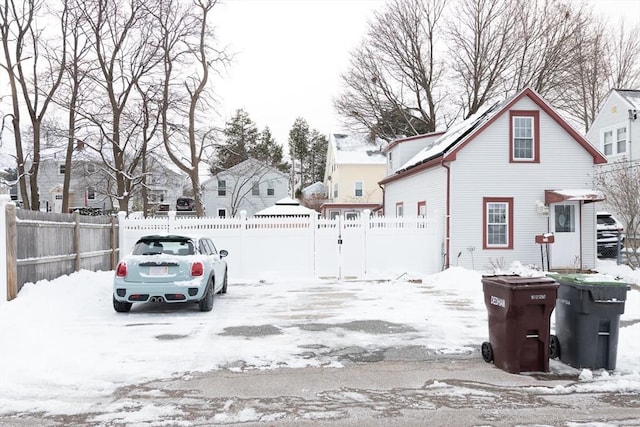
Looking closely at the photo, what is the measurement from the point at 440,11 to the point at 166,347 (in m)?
34.3

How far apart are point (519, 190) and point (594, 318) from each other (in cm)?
1250

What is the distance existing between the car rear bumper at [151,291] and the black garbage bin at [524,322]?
19.0ft

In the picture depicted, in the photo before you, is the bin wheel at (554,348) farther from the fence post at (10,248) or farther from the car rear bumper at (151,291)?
the fence post at (10,248)

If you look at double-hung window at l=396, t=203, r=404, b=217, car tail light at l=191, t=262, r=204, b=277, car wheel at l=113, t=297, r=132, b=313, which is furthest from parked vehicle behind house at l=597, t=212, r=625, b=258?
car wheel at l=113, t=297, r=132, b=313

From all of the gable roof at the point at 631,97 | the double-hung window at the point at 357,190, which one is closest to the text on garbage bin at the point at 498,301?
the gable roof at the point at 631,97

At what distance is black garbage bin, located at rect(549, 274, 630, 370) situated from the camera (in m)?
6.36

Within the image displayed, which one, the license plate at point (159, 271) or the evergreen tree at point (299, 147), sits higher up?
the evergreen tree at point (299, 147)

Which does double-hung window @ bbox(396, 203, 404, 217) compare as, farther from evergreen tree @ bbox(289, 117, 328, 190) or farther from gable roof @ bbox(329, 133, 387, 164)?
evergreen tree @ bbox(289, 117, 328, 190)

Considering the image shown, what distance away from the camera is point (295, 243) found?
16844 millimetres

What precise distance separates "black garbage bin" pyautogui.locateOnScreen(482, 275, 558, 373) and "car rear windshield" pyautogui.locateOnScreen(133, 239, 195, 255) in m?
6.22

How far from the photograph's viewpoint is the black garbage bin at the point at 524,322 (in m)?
6.45

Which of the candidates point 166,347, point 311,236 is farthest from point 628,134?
point 166,347

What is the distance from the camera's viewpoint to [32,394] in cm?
570

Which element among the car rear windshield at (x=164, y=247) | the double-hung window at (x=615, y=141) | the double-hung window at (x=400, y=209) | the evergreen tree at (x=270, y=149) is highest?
the evergreen tree at (x=270, y=149)
